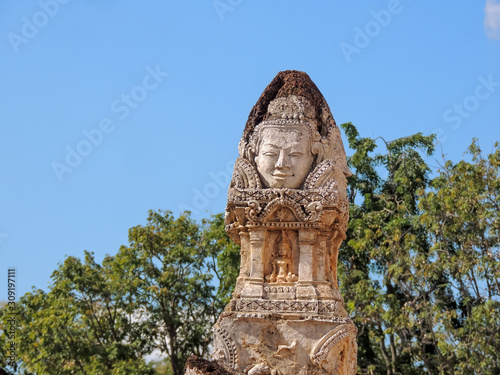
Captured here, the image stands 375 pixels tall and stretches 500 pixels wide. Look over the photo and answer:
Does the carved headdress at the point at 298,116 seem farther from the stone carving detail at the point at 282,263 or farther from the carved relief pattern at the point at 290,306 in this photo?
the carved relief pattern at the point at 290,306

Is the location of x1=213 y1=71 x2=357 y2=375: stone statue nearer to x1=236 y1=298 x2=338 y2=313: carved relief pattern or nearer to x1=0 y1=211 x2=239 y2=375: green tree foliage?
x1=236 y1=298 x2=338 y2=313: carved relief pattern

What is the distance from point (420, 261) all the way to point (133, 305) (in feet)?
25.6

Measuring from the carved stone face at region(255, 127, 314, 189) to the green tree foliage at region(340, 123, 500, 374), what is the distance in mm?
7823

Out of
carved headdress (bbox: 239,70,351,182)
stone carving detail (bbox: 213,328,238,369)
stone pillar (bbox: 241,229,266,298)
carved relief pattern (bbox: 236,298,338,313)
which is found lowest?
stone carving detail (bbox: 213,328,238,369)

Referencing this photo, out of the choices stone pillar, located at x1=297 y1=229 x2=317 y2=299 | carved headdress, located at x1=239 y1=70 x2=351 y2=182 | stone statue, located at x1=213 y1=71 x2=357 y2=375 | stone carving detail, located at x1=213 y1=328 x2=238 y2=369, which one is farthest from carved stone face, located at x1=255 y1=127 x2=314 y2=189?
stone carving detail, located at x1=213 y1=328 x2=238 y2=369

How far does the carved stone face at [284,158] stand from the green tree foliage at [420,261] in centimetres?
782

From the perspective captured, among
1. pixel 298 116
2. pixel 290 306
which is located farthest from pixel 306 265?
pixel 298 116

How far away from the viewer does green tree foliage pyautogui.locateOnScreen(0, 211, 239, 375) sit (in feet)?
72.2

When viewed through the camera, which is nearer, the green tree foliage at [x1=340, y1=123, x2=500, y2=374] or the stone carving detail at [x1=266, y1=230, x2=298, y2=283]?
the stone carving detail at [x1=266, y1=230, x2=298, y2=283]

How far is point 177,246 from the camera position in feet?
75.8

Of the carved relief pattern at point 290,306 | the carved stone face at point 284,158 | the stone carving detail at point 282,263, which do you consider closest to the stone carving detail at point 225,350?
the carved relief pattern at point 290,306

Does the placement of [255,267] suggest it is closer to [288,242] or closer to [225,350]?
[288,242]

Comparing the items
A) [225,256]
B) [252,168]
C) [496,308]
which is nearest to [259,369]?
[252,168]

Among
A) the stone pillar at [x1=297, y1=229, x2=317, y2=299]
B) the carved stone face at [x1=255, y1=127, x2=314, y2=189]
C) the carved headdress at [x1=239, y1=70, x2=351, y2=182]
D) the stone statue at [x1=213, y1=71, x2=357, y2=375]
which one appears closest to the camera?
the stone statue at [x1=213, y1=71, x2=357, y2=375]
